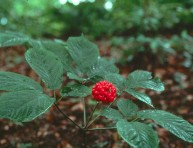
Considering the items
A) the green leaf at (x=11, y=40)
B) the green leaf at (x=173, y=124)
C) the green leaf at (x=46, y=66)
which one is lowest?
the green leaf at (x=173, y=124)

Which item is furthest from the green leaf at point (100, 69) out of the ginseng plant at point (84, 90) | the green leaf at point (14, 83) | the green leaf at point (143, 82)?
the green leaf at point (14, 83)

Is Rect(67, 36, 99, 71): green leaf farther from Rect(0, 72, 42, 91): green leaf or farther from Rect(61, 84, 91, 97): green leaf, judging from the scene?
Rect(0, 72, 42, 91): green leaf

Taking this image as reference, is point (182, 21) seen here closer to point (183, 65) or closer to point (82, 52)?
point (183, 65)

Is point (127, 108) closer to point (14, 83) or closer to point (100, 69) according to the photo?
point (100, 69)

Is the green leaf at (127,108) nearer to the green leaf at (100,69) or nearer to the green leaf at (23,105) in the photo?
the green leaf at (100,69)

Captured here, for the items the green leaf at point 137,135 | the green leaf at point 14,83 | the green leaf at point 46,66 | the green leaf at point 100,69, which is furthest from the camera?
the green leaf at point 100,69

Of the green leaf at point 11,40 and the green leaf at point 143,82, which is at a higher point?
the green leaf at point 11,40
